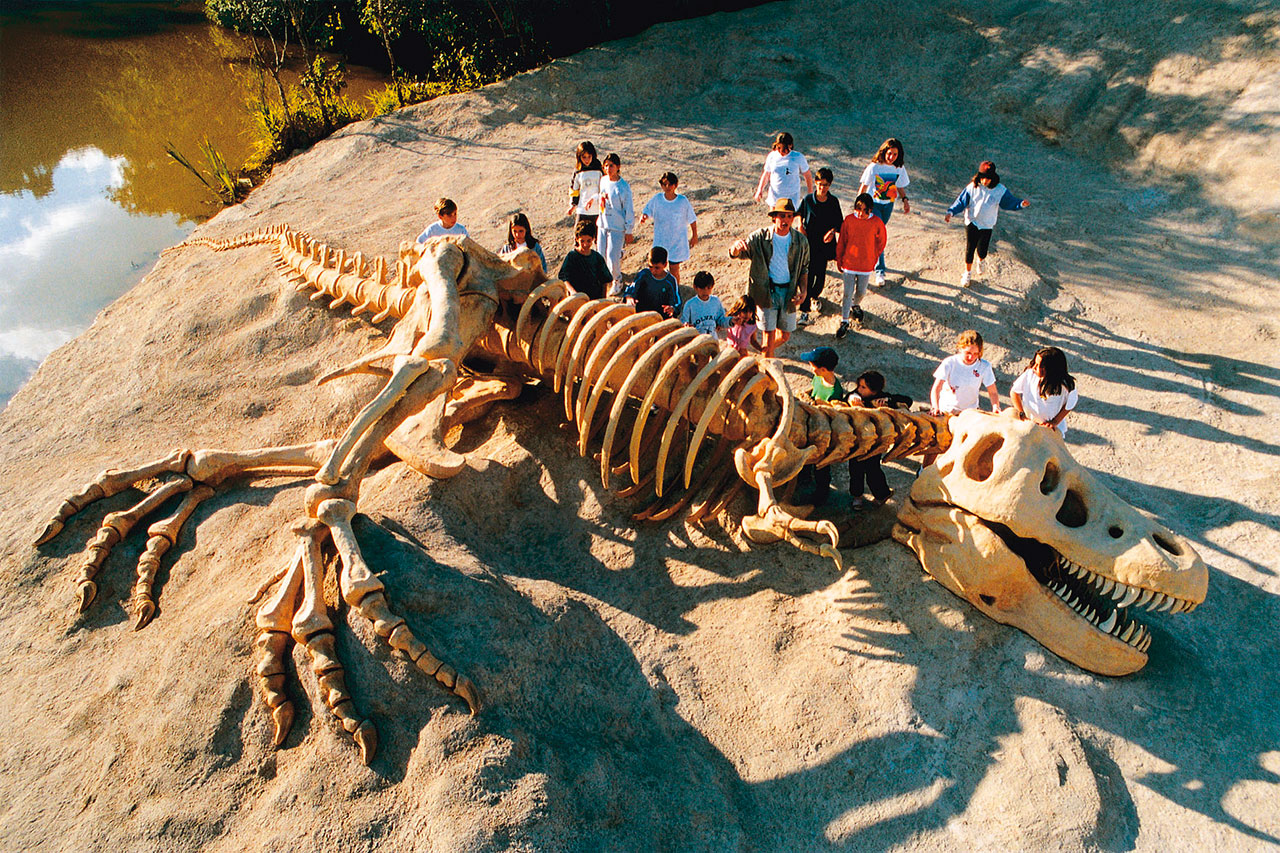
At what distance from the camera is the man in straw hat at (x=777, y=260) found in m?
6.71

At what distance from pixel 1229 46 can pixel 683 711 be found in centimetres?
1102

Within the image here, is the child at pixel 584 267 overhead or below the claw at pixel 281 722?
overhead

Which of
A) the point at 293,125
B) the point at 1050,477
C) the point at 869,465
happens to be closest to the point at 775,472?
the point at 869,465

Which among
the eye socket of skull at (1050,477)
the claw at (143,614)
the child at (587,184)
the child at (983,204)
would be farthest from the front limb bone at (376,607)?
the child at (983,204)

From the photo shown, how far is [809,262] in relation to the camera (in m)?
7.57

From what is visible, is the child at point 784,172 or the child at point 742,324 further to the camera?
the child at point 784,172

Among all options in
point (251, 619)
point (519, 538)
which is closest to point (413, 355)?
point (519, 538)

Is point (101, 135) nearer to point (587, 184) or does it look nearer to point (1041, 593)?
point (587, 184)

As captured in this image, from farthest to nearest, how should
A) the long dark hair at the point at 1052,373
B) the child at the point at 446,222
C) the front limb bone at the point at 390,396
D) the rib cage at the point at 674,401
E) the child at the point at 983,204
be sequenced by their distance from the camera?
1. the child at the point at 983,204
2. the child at the point at 446,222
3. the long dark hair at the point at 1052,373
4. the rib cage at the point at 674,401
5. the front limb bone at the point at 390,396

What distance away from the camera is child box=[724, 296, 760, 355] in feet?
20.6

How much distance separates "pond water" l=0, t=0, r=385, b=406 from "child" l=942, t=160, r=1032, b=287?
34.3 feet

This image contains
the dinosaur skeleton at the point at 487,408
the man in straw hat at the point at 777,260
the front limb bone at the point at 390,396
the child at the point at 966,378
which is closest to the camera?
the dinosaur skeleton at the point at 487,408

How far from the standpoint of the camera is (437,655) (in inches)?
158

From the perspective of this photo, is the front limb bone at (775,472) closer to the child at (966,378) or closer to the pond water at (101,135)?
the child at (966,378)
